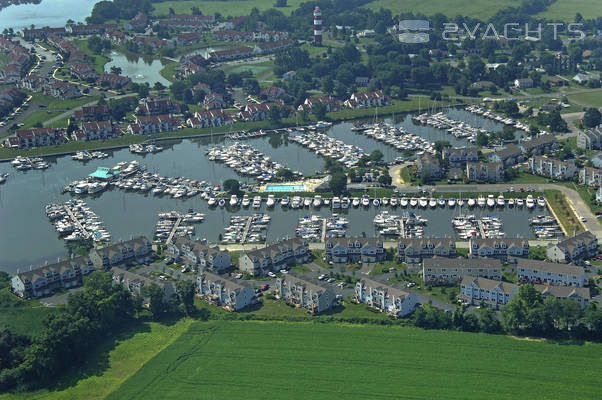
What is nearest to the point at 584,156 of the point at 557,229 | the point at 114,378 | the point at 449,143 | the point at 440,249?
the point at 449,143

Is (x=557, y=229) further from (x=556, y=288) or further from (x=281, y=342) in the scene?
(x=281, y=342)

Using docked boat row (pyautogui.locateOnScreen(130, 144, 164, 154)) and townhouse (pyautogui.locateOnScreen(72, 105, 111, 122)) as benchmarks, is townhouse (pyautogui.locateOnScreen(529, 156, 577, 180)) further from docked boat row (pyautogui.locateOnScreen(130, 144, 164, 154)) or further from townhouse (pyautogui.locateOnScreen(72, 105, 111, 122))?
townhouse (pyautogui.locateOnScreen(72, 105, 111, 122))

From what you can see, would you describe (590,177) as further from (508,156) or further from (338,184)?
(338,184)

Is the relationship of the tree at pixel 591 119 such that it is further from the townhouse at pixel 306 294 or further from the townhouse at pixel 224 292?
the townhouse at pixel 224 292

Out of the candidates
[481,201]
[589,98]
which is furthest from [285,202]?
[589,98]

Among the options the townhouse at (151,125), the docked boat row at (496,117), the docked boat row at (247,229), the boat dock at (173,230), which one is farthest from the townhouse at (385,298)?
the townhouse at (151,125)

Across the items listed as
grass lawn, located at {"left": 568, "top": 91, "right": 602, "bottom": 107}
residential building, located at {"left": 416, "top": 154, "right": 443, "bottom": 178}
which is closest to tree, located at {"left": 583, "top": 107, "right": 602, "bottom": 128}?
grass lawn, located at {"left": 568, "top": 91, "right": 602, "bottom": 107}
